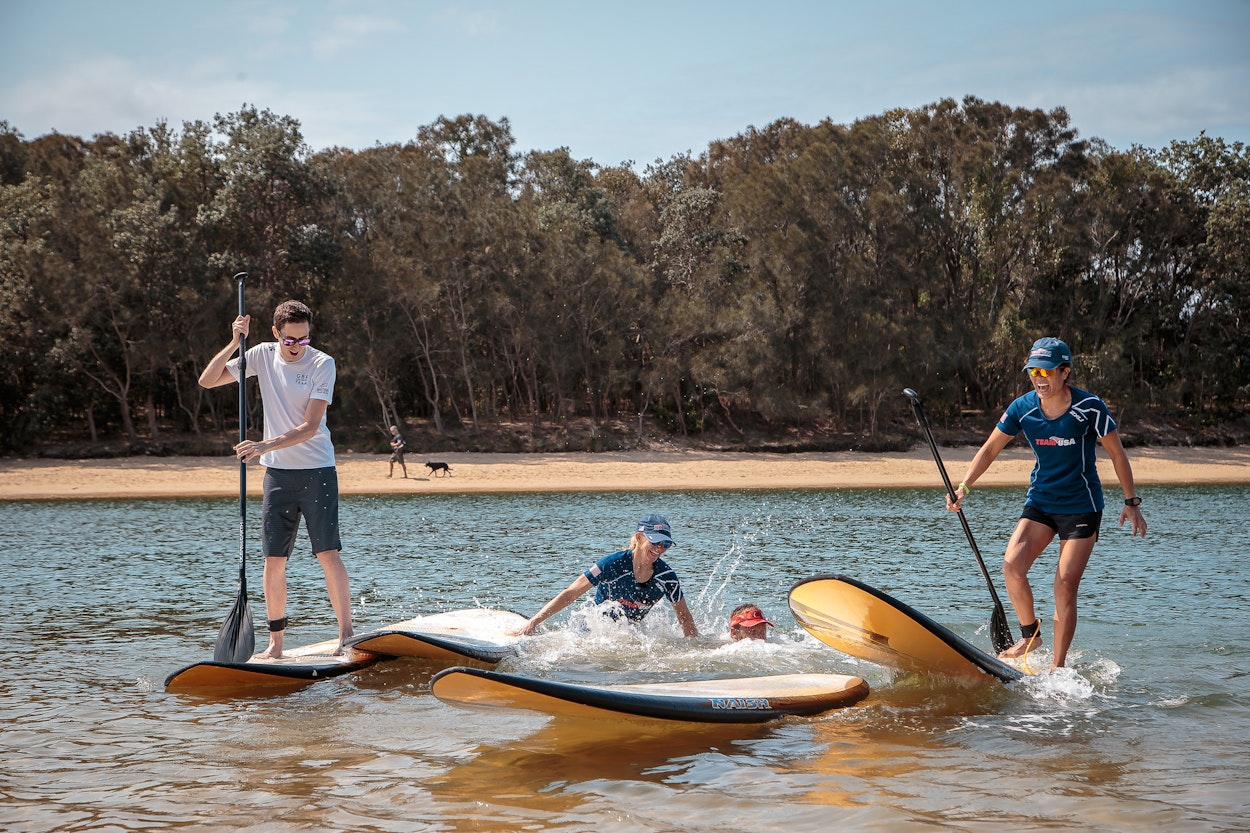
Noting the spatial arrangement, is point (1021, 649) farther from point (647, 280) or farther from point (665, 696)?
point (647, 280)

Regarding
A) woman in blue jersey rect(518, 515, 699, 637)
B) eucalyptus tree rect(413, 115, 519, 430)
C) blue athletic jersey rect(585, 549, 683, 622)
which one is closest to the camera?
woman in blue jersey rect(518, 515, 699, 637)

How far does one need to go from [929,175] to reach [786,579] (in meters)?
31.5

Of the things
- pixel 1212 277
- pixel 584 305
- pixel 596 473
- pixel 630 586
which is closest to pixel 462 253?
pixel 584 305

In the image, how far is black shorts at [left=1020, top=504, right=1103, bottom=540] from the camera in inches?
246

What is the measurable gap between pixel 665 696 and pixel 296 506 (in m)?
2.62

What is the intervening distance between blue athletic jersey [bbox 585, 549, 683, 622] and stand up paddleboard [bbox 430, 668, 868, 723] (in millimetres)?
1154

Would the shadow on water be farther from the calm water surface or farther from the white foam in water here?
the white foam in water

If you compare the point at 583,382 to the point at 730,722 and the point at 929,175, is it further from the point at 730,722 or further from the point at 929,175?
the point at 730,722

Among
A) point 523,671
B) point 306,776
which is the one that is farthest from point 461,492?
point 306,776

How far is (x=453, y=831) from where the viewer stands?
14.0 feet

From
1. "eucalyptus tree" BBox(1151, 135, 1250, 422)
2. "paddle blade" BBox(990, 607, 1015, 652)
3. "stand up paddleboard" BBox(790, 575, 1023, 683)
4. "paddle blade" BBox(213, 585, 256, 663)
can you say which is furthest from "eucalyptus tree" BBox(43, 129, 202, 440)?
"eucalyptus tree" BBox(1151, 135, 1250, 422)

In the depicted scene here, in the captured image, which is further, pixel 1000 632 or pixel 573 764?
pixel 1000 632

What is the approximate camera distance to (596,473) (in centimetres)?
3081

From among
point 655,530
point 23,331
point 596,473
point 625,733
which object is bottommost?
point 625,733
